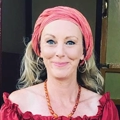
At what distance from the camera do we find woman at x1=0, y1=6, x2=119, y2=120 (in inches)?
43.5

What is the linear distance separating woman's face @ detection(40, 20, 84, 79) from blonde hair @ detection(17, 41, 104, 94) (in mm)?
112

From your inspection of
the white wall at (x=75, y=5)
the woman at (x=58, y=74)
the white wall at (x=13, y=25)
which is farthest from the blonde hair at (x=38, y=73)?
the white wall at (x=75, y=5)

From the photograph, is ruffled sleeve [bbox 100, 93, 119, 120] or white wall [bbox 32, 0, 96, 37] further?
white wall [bbox 32, 0, 96, 37]

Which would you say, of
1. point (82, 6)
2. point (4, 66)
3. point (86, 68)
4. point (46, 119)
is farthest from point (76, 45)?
point (82, 6)

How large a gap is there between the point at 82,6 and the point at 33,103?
2144 millimetres

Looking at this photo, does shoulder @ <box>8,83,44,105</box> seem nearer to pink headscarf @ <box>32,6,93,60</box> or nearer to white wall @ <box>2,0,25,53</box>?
pink headscarf @ <box>32,6,93,60</box>

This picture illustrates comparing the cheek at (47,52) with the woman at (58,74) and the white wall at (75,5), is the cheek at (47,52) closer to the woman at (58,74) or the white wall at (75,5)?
the woman at (58,74)

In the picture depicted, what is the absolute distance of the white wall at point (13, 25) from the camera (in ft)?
7.81

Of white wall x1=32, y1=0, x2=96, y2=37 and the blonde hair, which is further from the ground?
white wall x1=32, y1=0, x2=96, y2=37

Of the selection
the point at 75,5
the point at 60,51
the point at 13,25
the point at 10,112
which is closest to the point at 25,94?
the point at 10,112

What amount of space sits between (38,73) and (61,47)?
0.21m

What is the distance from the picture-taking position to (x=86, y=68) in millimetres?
1250

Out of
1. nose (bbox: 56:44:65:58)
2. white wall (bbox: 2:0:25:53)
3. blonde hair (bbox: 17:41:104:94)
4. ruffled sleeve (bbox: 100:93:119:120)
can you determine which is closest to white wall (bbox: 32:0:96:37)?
white wall (bbox: 2:0:25:53)

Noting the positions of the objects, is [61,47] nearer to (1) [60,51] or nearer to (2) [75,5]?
(1) [60,51]
